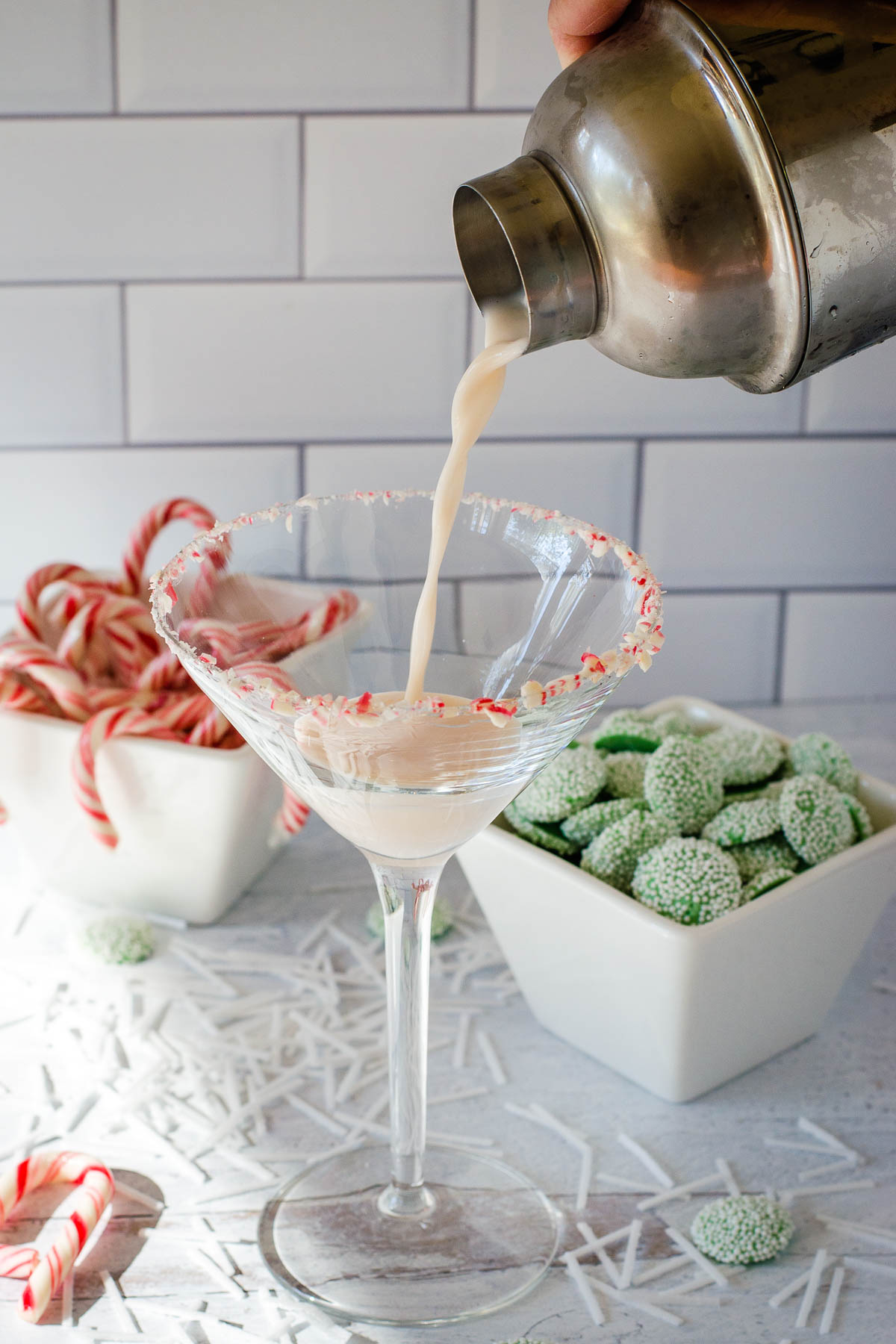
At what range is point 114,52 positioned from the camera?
97cm

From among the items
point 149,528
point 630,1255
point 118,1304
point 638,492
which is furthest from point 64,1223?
point 638,492

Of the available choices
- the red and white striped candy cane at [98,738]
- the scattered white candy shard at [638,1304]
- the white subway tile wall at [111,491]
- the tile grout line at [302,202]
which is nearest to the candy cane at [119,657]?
the red and white striped candy cane at [98,738]

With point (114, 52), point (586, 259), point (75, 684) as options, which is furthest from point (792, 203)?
point (114, 52)

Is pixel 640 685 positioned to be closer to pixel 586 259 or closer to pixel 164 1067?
pixel 164 1067

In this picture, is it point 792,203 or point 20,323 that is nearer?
point 792,203

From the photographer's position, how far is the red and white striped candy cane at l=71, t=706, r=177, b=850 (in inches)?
31.8

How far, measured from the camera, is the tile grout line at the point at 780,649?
117 centimetres

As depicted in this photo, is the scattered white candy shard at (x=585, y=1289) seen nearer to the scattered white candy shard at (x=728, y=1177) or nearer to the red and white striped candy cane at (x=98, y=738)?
the scattered white candy shard at (x=728, y=1177)

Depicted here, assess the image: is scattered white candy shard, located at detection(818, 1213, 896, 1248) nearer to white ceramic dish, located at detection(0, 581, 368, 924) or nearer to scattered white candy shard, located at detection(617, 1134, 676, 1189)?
scattered white candy shard, located at detection(617, 1134, 676, 1189)

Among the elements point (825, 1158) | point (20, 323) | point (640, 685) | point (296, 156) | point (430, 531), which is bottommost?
point (825, 1158)

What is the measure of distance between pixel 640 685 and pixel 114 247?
1.87 ft

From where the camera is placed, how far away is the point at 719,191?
1.61 ft

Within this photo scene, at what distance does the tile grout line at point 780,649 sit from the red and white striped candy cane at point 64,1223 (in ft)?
2.44

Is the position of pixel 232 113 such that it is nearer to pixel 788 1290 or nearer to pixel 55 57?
pixel 55 57
